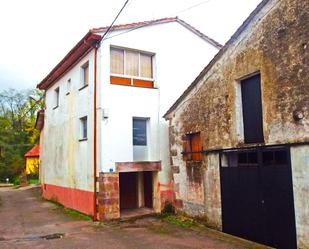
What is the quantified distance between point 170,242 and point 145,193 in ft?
18.4

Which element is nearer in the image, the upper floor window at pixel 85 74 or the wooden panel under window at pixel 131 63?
the wooden panel under window at pixel 131 63

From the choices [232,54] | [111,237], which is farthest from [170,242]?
[232,54]

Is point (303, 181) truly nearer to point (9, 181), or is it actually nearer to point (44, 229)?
point (44, 229)

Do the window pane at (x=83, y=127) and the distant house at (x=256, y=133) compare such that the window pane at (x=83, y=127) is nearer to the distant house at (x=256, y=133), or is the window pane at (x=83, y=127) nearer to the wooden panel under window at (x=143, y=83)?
the wooden panel under window at (x=143, y=83)

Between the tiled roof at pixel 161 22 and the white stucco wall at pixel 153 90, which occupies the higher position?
the tiled roof at pixel 161 22

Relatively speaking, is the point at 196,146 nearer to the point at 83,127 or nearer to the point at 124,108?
the point at 124,108

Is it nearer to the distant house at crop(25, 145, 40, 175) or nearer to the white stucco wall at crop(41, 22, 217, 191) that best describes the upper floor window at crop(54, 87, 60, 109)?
the white stucco wall at crop(41, 22, 217, 191)

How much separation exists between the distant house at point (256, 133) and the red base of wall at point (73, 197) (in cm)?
401

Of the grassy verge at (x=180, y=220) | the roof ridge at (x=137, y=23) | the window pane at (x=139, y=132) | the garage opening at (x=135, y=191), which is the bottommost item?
the grassy verge at (x=180, y=220)

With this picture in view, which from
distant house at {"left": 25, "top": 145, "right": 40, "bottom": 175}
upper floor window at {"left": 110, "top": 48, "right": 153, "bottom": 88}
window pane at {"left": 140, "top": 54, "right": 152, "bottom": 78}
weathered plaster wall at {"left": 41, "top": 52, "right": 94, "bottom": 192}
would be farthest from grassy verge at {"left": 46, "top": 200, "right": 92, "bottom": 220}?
distant house at {"left": 25, "top": 145, "right": 40, "bottom": 175}

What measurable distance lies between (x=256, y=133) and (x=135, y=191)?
24.7ft

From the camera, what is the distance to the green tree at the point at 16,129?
39.5 metres

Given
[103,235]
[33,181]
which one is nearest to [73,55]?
[103,235]

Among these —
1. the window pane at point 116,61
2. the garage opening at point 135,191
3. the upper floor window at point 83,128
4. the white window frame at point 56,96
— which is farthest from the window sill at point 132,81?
the white window frame at point 56,96
